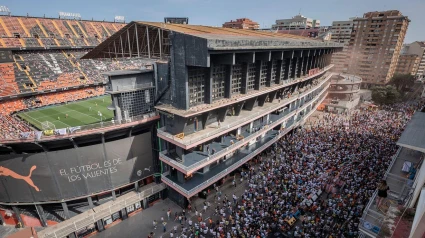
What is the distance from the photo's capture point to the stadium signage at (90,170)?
19.2 metres

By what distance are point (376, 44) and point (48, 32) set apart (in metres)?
92.8

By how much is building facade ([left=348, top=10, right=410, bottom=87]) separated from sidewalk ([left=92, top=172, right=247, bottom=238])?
75593 mm

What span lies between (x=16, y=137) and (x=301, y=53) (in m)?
30.6

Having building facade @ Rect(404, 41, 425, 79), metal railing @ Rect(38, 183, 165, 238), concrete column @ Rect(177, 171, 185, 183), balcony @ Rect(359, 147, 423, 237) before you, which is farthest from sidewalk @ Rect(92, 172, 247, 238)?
building facade @ Rect(404, 41, 425, 79)

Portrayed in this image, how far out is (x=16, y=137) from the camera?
17.2 metres

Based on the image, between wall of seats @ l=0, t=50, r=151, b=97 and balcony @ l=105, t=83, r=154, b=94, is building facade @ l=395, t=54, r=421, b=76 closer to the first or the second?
wall of seats @ l=0, t=50, r=151, b=97

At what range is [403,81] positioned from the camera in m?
70.1

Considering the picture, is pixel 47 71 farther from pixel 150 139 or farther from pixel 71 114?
pixel 150 139

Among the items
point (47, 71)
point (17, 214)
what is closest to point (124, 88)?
point (17, 214)

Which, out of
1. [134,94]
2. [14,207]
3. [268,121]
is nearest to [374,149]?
[268,121]

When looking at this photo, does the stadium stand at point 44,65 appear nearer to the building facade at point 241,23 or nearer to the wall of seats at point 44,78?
the wall of seats at point 44,78

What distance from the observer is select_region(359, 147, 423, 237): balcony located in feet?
43.2

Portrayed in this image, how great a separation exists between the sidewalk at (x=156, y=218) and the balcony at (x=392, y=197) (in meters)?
11.8

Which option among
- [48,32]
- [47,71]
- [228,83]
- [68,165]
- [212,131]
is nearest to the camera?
[68,165]
